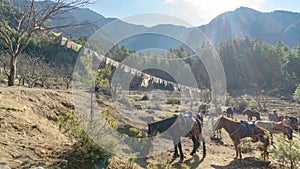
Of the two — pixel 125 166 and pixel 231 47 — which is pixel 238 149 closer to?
pixel 125 166

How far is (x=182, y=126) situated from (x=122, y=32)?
4.56 m

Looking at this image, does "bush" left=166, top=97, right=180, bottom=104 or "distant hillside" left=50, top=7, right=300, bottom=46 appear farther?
"distant hillside" left=50, top=7, right=300, bottom=46

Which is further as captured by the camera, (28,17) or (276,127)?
(276,127)

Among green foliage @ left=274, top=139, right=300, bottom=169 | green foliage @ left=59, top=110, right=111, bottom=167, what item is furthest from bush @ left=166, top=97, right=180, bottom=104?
green foliage @ left=59, top=110, right=111, bottom=167

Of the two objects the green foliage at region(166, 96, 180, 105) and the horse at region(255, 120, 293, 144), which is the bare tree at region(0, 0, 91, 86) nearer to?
the horse at region(255, 120, 293, 144)

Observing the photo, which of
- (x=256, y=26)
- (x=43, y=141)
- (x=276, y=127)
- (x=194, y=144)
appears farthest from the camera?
(x=256, y=26)

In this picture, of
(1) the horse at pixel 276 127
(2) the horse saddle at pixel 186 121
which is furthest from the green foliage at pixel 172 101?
(2) the horse saddle at pixel 186 121

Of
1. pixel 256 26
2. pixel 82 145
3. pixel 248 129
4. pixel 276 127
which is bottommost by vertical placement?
pixel 276 127

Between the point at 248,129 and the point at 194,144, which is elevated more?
the point at 248,129

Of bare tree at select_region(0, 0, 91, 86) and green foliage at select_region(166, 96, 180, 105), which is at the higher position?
bare tree at select_region(0, 0, 91, 86)

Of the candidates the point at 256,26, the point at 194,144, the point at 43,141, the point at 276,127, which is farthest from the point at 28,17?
the point at 256,26

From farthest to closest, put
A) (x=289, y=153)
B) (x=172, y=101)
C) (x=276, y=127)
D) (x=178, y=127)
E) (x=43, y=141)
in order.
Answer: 1. (x=172, y=101)
2. (x=276, y=127)
3. (x=178, y=127)
4. (x=289, y=153)
5. (x=43, y=141)

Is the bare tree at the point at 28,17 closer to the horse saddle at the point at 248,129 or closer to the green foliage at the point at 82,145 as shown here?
the green foliage at the point at 82,145

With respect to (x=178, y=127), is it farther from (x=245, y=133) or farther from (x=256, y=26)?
(x=256, y=26)
